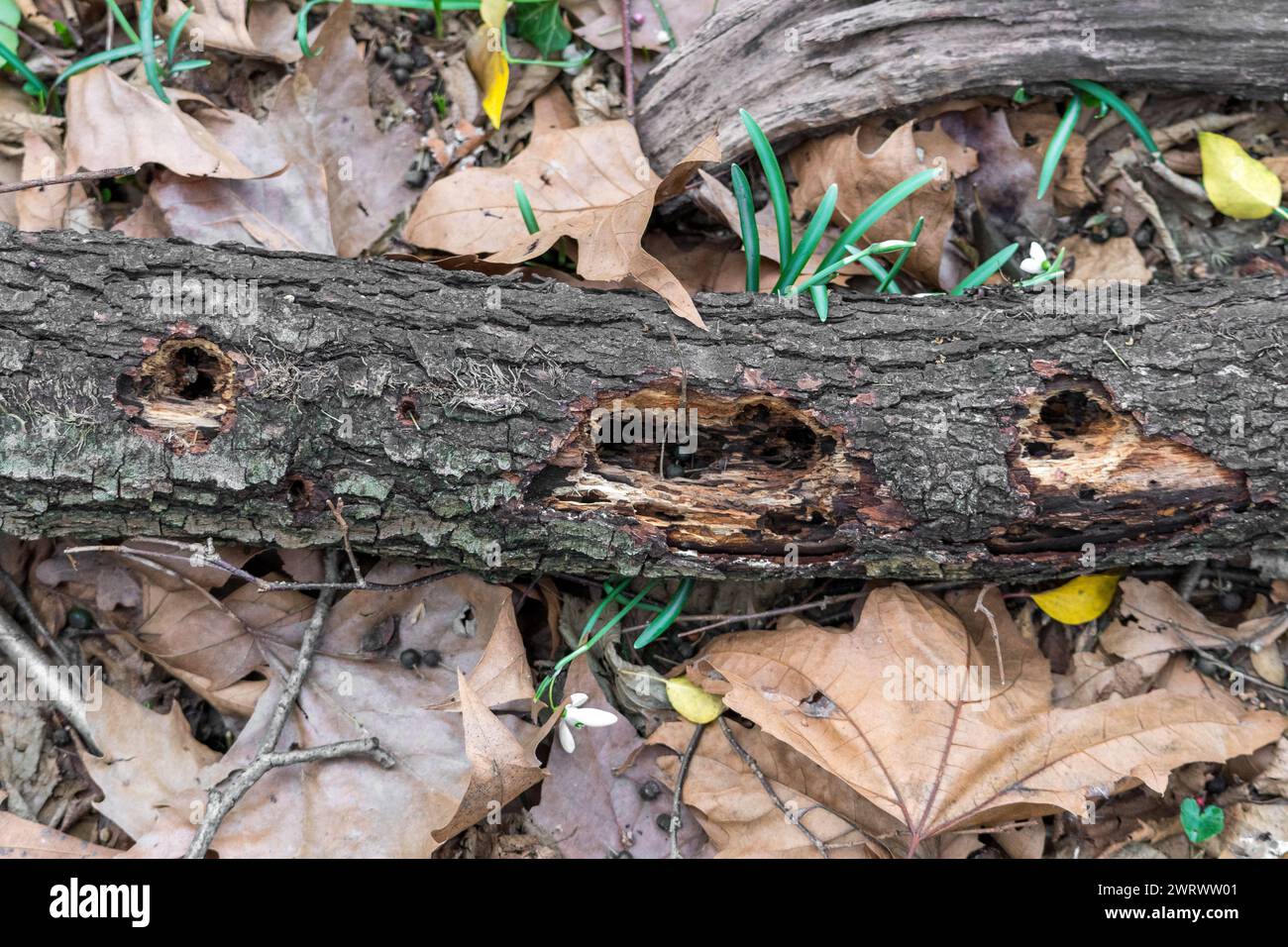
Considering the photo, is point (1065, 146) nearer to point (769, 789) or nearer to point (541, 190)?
point (541, 190)

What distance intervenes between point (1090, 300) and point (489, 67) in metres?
1.99

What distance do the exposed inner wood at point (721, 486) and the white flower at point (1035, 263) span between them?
103cm

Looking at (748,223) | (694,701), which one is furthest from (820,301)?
(694,701)

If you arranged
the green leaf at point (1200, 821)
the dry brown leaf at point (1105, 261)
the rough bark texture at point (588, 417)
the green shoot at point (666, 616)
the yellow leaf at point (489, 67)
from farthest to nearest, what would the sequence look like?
the dry brown leaf at point (1105, 261) → the yellow leaf at point (489, 67) → the green shoot at point (666, 616) → the green leaf at point (1200, 821) → the rough bark texture at point (588, 417)

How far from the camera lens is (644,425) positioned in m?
2.13

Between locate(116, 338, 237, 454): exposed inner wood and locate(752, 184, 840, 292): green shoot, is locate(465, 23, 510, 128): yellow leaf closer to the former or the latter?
locate(752, 184, 840, 292): green shoot

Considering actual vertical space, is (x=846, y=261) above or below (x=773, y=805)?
above

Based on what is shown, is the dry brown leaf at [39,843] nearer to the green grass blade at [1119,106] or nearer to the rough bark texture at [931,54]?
the rough bark texture at [931,54]

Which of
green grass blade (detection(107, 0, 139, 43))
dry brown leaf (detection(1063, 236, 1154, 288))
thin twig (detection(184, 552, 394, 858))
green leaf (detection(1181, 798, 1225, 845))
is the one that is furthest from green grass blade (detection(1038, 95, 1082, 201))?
green grass blade (detection(107, 0, 139, 43))

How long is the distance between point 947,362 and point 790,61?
1.26m

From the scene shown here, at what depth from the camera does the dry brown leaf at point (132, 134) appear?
259 centimetres

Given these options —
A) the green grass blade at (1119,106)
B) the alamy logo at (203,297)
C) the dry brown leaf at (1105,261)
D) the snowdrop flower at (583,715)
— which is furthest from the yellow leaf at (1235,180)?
the alamy logo at (203,297)
